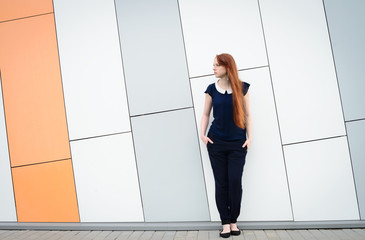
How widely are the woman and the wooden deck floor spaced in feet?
0.72

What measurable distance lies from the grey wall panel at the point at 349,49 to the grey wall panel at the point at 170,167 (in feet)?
5.58

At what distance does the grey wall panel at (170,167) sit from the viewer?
314 cm

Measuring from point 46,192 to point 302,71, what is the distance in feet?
10.9

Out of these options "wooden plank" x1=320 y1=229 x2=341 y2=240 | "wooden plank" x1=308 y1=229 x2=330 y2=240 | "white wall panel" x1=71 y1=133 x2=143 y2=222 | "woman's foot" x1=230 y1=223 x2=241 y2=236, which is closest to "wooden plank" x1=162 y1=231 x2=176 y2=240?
"white wall panel" x1=71 y1=133 x2=143 y2=222

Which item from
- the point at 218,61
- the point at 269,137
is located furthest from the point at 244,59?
the point at 269,137

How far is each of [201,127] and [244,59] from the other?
930mm

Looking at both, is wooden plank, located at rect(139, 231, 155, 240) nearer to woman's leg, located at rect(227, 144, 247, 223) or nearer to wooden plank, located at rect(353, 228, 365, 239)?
woman's leg, located at rect(227, 144, 247, 223)

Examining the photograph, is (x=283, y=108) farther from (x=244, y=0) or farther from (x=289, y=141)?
(x=244, y=0)

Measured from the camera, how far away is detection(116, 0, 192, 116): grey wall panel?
126 inches

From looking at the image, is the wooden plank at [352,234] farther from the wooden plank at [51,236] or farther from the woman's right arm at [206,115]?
the wooden plank at [51,236]

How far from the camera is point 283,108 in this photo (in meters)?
3.05

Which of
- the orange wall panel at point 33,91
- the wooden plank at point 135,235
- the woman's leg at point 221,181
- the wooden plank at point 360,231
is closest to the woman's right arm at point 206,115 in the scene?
the woman's leg at point 221,181

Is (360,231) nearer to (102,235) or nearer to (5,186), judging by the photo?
(102,235)

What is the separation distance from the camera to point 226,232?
277 cm
